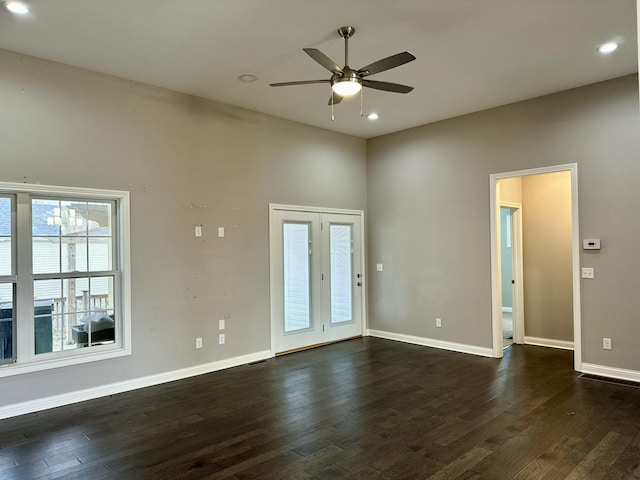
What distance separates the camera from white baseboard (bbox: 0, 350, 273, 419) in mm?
3830

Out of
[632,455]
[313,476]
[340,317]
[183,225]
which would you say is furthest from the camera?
[340,317]

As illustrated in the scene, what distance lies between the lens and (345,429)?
11.3 feet

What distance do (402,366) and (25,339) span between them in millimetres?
3974

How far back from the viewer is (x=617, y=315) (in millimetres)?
4594

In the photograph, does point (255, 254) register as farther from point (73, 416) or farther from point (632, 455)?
point (632, 455)

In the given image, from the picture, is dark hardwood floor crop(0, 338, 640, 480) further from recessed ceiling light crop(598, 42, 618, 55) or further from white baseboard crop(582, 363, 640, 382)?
recessed ceiling light crop(598, 42, 618, 55)

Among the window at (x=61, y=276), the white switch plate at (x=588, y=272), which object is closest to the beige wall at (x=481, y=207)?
the white switch plate at (x=588, y=272)

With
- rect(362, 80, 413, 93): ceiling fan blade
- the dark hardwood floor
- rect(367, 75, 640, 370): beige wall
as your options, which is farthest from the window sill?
rect(367, 75, 640, 370): beige wall

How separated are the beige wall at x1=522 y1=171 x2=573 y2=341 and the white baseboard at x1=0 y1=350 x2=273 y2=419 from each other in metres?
3.93

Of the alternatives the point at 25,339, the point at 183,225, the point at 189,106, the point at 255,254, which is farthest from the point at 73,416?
the point at 189,106

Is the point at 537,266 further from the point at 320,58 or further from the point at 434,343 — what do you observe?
the point at 320,58

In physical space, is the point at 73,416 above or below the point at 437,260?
below

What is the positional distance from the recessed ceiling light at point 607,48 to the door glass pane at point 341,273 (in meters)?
3.91

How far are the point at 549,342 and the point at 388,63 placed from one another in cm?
497
